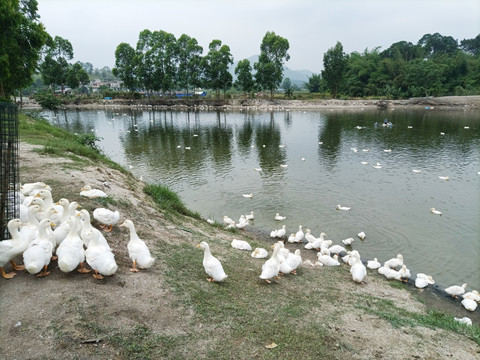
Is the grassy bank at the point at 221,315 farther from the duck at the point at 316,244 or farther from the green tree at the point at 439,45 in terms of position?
the green tree at the point at 439,45

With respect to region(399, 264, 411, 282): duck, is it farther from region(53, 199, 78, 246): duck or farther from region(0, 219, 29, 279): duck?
region(0, 219, 29, 279): duck

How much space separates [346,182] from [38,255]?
1854cm

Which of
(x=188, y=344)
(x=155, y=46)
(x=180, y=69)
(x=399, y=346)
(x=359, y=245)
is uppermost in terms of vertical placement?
(x=155, y=46)

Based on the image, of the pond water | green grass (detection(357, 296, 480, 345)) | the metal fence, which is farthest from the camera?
the pond water

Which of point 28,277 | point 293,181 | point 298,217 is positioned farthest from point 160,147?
point 28,277

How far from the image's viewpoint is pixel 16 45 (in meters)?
21.7

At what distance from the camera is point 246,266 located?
8.56 m

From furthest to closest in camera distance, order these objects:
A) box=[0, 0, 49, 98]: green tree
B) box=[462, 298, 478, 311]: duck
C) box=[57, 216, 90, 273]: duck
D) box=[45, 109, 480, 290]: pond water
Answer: box=[0, 0, 49, 98]: green tree < box=[45, 109, 480, 290]: pond water < box=[462, 298, 478, 311]: duck < box=[57, 216, 90, 273]: duck

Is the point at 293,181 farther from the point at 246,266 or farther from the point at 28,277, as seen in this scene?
the point at 28,277

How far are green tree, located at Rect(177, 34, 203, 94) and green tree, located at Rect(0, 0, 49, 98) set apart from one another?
58.2 metres

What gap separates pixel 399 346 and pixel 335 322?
1.14m

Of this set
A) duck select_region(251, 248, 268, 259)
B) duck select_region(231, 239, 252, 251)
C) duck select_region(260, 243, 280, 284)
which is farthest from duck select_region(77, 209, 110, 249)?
duck select_region(231, 239, 252, 251)

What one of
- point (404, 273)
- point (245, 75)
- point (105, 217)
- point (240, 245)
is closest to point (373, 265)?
point (404, 273)

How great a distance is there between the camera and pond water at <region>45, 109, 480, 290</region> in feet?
43.9
